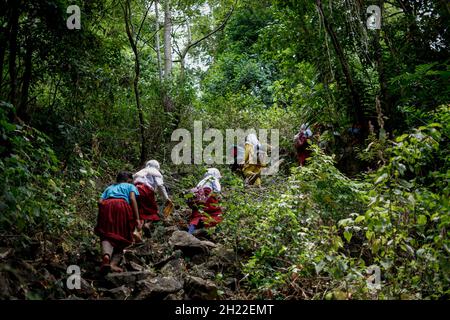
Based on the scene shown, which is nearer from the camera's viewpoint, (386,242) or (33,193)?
(386,242)

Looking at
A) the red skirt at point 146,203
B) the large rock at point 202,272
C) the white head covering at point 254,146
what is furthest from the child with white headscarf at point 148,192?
the white head covering at point 254,146

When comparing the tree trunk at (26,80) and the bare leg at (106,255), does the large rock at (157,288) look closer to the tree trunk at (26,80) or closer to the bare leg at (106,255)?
the bare leg at (106,255)

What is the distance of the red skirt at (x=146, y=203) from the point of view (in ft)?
26.9

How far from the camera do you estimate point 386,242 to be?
4156 mm

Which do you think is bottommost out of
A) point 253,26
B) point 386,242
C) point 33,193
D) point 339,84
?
point 386,242

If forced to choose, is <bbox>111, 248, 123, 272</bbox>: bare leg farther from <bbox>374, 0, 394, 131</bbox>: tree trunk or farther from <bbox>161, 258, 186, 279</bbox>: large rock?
<bbox>374, 0, 394, 131</bbox>: tree trunk

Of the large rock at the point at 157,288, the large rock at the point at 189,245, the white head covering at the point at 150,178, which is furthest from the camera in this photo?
the white head covering at the point at 150,178

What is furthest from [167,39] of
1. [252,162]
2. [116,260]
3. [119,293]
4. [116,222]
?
[119,293]

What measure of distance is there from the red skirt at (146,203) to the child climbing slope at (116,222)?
52.0 inches

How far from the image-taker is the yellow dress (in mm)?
11312

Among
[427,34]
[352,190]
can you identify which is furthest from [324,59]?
[352,190]

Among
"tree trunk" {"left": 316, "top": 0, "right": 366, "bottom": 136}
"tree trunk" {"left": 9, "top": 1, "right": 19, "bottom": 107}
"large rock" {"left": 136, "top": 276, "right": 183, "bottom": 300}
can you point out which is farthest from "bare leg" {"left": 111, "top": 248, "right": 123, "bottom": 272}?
"tree trunk" {"left": 316, "top": 0, "right": 366, "bottom": 136}
